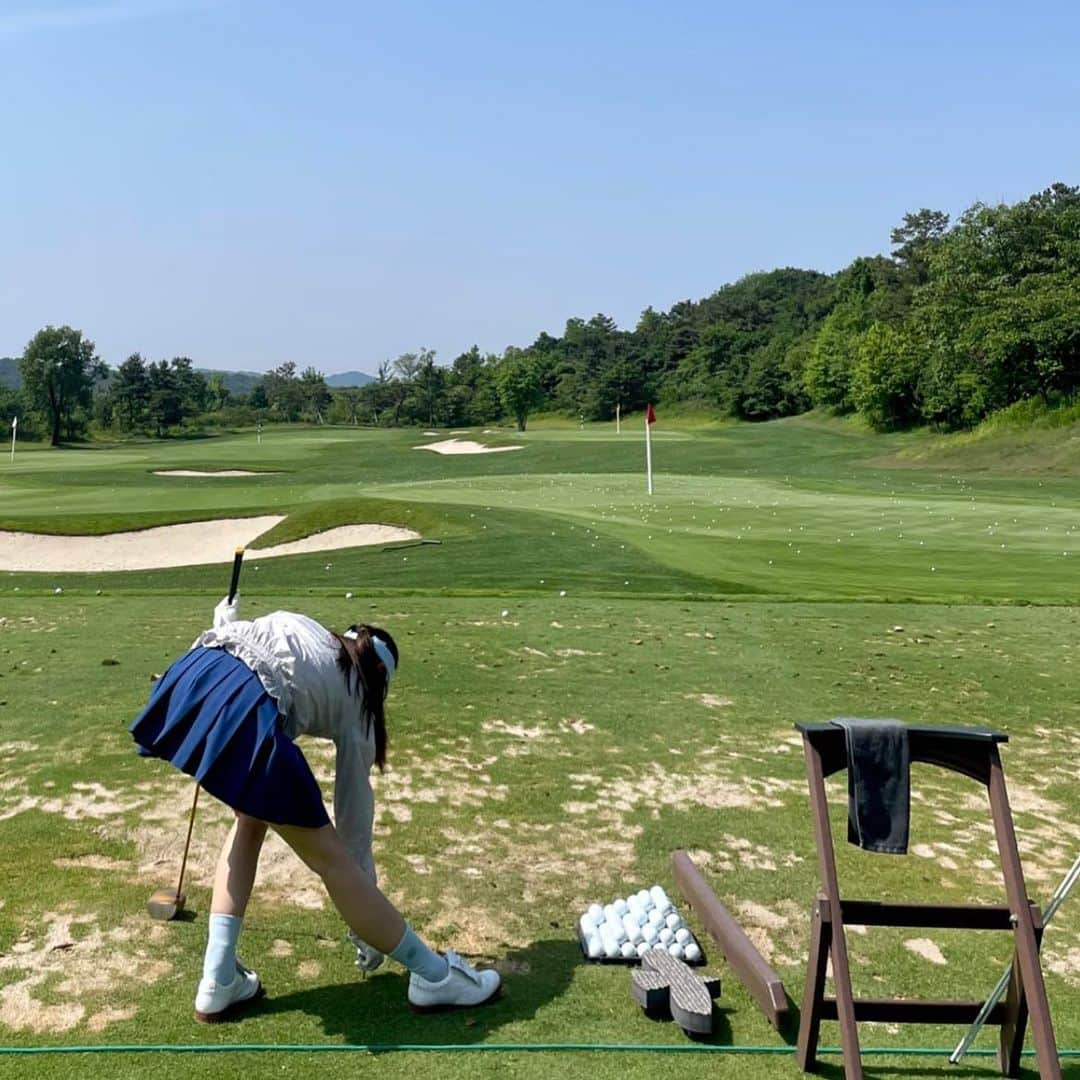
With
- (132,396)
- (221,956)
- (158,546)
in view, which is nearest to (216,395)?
(132,396)

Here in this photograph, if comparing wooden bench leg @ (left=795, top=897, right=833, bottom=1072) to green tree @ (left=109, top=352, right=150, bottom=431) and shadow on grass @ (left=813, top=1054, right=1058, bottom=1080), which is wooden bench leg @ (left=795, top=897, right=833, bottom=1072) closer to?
shadow on grass @ (left=813, top=1054, right=1058, bottom=1080)

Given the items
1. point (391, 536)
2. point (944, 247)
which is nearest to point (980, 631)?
point (391, 536)

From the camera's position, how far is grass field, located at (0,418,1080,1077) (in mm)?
4383

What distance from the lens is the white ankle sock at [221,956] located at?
4.28 meters

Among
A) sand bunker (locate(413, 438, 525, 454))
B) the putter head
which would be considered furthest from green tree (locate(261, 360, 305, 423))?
the putter head

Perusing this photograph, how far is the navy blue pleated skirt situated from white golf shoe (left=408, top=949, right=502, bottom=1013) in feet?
2.74

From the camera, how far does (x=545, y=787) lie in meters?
7.20

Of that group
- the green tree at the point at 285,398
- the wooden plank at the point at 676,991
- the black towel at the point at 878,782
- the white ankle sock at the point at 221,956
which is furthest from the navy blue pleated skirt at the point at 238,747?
the green tree at the point at 285,398

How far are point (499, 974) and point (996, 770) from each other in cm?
232

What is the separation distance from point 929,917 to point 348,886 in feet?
7.53

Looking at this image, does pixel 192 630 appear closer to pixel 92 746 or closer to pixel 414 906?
pixel 92 746

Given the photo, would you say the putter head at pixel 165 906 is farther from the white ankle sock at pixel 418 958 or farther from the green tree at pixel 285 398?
the green tree at pixel 285 398

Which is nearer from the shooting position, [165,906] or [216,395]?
[165,906]

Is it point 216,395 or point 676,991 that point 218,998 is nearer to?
point 676,991
